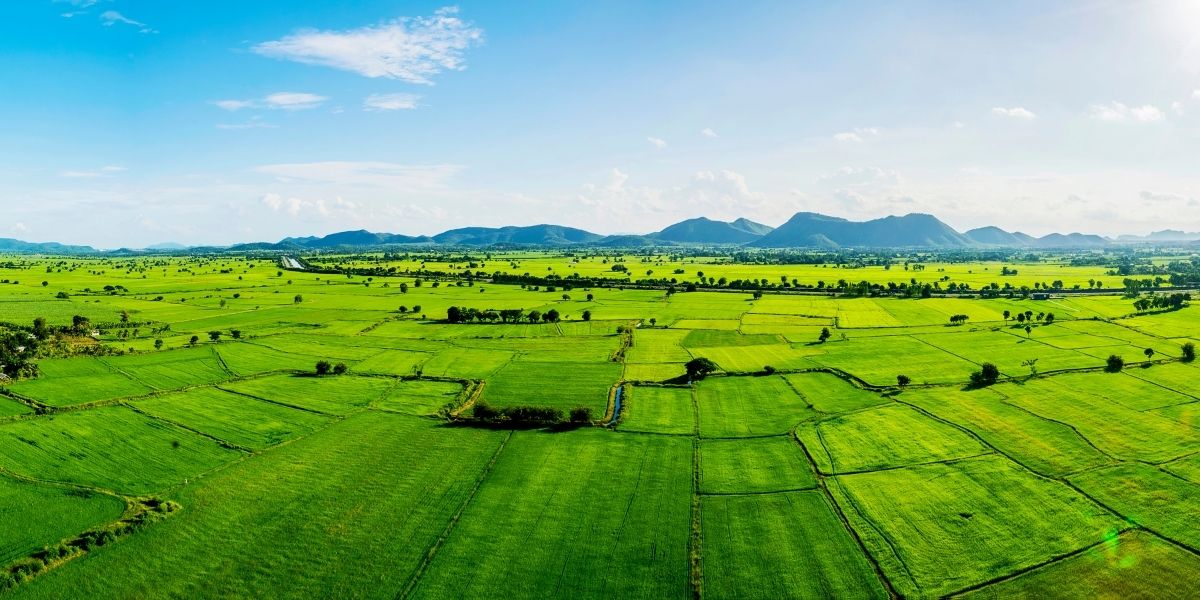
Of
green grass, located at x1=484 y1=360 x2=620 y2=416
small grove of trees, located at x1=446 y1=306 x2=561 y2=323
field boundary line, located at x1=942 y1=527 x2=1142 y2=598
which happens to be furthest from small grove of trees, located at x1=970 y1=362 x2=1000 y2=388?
small grove of trees, located at x1=446 y1=306 x2=561 y2=323

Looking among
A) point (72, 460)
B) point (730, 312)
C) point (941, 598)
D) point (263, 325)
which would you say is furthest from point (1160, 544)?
point (263, 325)

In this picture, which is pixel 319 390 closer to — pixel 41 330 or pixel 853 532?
pixel 853 532

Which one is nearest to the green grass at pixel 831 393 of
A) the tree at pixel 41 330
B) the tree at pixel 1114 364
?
the tree at pixel 1114 364

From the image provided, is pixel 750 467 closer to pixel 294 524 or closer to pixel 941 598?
pixel 941 598

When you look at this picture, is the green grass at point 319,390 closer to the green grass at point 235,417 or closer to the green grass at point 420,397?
the green grass at point 420,397

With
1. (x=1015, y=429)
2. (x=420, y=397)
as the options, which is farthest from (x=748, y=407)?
(x=420, y=397)
